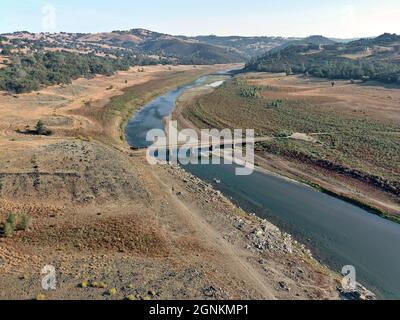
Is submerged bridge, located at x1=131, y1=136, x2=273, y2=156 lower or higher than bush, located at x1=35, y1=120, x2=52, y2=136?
lower

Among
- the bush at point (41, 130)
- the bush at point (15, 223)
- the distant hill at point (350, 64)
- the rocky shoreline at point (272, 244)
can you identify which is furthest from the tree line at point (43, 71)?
the distant hill at point (350, 64)

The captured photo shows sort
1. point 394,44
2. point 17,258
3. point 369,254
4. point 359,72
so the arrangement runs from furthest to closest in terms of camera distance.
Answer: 1. point 394,44
2. point 359,72
3. point 369,254
4. point 17,258

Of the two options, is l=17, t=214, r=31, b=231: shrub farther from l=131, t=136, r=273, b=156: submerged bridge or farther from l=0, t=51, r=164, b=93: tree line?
l=0, t=51, r=164, b=93: tree line

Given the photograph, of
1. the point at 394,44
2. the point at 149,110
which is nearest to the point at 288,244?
the point at 149,110

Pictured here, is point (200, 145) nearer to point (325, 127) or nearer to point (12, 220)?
point (325, 127)

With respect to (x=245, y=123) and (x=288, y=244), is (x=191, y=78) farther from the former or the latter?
(x=288, y=244)

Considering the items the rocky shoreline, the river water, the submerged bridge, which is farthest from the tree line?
the rocky shoreline
